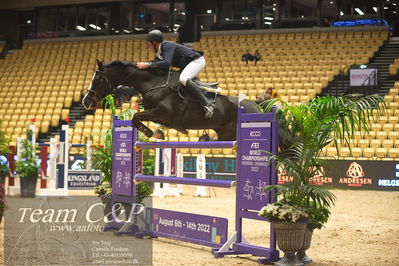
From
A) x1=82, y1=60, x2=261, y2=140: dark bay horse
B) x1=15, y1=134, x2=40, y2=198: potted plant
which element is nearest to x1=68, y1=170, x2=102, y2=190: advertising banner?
x1=15, y1=134, x2=40, y2=198: potted plant

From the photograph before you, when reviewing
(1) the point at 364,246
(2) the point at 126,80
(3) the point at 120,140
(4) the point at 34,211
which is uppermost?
(2) the point at 126,80

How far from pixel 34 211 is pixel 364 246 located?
10.9 ft

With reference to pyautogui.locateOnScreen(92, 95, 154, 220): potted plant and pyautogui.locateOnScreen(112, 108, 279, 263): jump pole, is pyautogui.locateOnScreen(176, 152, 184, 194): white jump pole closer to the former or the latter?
pyautogui.locateOnScreen(92, 95, 154, 220): potted plant

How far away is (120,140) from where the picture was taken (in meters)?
7.32

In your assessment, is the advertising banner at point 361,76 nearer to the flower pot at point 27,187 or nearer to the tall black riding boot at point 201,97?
the flower pot at point 27,187

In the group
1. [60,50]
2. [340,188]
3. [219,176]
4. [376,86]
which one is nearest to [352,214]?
[340,188]

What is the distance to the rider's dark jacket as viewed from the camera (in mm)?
6723

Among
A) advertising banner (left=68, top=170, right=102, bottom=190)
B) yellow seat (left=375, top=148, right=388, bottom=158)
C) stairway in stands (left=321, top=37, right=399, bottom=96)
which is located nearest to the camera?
advertising banner (left=68, top=170, right=102, bottom=190)

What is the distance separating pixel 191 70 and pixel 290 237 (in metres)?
2.49

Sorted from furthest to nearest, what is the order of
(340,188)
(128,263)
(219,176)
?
(219,176), (340,188), (128,263)

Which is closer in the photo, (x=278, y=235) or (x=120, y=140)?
(x=278, y=235)

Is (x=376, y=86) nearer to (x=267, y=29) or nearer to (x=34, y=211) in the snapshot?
(x=267, y=29)

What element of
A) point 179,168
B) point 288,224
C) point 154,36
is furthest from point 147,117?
point 179,168

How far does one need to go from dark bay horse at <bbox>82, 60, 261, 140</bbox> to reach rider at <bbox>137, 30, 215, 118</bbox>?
0.44ft
